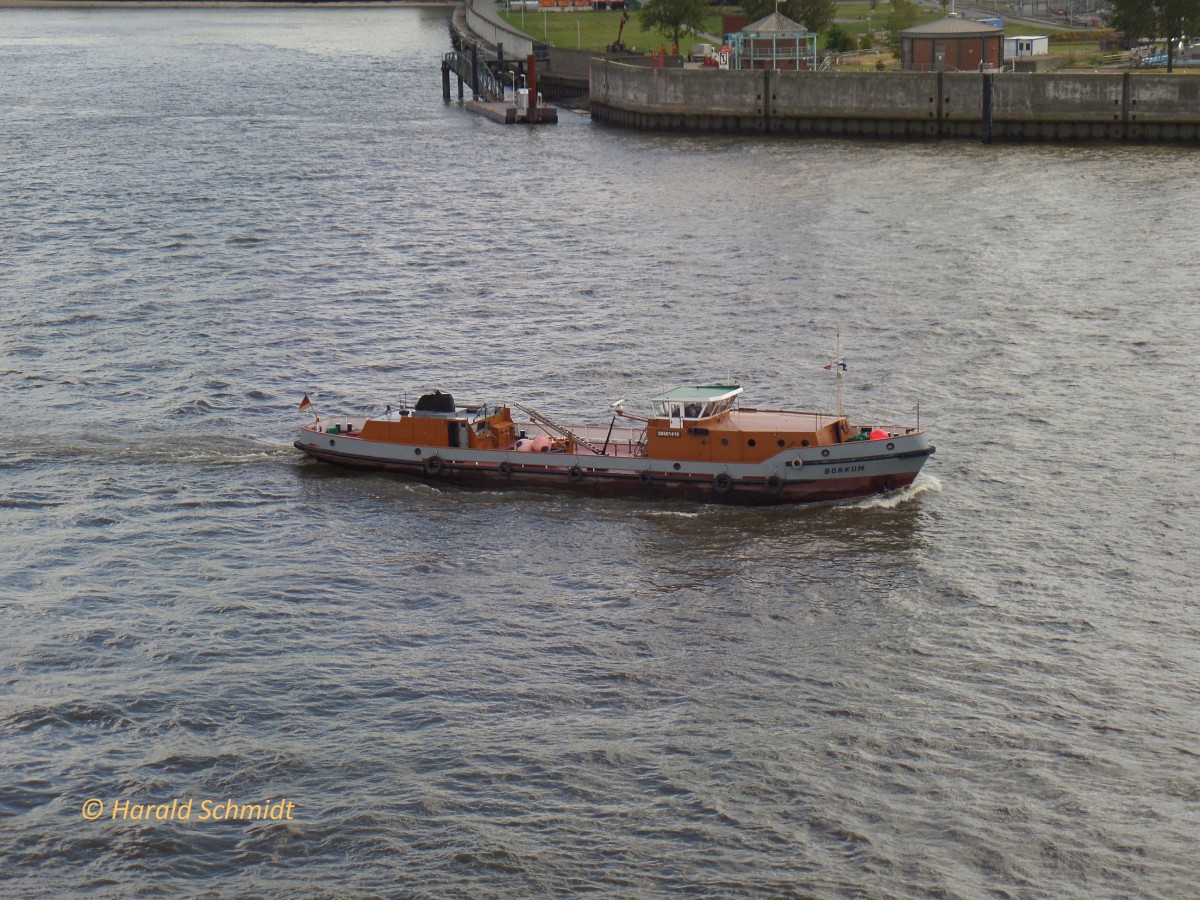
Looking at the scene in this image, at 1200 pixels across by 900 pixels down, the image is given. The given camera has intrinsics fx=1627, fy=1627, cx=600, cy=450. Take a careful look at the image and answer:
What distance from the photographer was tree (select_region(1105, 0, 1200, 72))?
112312 millimetres

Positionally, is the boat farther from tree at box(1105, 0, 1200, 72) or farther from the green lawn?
the green lawn

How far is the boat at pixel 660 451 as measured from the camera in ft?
157

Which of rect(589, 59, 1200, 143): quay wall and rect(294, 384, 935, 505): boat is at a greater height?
rect(589, 59, 1200, 143): quay wall

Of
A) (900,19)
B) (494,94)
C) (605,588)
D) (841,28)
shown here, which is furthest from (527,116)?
(605,588)

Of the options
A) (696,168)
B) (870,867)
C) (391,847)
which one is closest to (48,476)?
(391,847)

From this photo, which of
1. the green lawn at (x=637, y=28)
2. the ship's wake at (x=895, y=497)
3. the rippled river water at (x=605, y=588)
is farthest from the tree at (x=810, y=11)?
the ship's wake at (x=895, y=497)

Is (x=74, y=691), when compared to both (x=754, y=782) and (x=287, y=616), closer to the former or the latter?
(x=287, y=616)

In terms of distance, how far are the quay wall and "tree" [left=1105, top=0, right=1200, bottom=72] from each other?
7.19 meters

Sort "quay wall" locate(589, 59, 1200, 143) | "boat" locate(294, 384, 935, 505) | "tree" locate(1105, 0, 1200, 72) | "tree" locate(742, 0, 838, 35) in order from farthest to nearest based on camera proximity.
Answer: "tree" locate(742, 0, 838, 35) → "tree" locate(1105, 0, 1200, 72) → "quay wall" locate(589, 59, 1200, 143) → "boat" locate(294, 384, 935, 505)

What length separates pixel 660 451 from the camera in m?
48.7

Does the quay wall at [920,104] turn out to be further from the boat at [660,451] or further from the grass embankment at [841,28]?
the boat at [660,451]

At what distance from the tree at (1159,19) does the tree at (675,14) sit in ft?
123

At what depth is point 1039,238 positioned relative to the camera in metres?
80.6

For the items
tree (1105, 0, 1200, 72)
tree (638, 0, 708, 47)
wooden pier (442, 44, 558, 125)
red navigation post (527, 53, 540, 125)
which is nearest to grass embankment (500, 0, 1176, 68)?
tree (638, 0, 708, 47)
